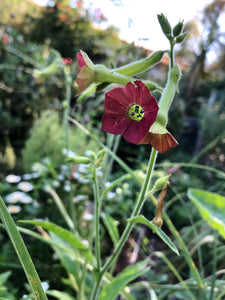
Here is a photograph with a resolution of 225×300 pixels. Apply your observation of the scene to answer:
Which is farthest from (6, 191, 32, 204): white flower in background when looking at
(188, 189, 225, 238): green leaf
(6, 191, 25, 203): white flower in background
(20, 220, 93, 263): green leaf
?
(188, 189, 225, 238): green leaf

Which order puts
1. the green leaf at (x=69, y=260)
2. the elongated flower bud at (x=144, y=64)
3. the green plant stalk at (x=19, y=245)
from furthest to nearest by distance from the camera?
the green leaf at (x=69, y=260), the elongated flower bud at (x=144, y=64), the green plant stalk at (x=19, y=245)

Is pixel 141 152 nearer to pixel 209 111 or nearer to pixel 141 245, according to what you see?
pixel 141 245

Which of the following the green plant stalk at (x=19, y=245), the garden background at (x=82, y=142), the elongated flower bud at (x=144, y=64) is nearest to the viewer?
the green plant stalk at (x=19, y=245)

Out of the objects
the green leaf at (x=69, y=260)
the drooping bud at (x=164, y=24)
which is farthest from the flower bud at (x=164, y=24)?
the green leaf at (x=69, y=260)

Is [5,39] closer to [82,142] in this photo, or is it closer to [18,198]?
[82,142]

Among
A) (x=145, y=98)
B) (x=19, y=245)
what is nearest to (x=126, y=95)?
(x=145, y=98)

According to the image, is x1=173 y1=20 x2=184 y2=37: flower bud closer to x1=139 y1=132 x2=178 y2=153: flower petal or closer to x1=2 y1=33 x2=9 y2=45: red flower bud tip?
x1=139 y1=132 x2=178 y2=153: flower petal

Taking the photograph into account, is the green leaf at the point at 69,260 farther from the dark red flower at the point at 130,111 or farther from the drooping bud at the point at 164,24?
the drooping bud at the point at 164,24
